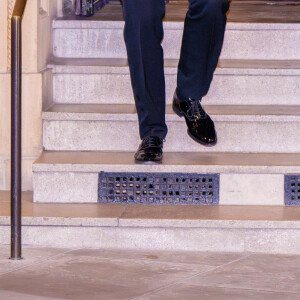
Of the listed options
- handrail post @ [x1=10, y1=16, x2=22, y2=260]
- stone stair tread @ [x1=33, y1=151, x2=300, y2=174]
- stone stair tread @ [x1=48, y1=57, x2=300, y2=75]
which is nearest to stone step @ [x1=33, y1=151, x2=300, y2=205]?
stone stair tread @ [x1=33, y1=151, x2=300, y2=174]

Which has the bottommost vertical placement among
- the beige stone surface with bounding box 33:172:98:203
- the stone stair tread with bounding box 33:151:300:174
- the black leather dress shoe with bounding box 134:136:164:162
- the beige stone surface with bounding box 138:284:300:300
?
the beige stone surface with bounding box 138:284:300:300

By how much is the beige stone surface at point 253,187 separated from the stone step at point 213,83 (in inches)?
28.6

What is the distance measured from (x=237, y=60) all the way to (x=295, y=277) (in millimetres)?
1770

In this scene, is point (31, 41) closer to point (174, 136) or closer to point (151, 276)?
point (174, 136)

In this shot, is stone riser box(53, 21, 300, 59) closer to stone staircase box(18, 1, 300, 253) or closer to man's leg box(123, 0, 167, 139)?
stone staircase box(18, 1, 300, 253)

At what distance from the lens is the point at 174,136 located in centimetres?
427

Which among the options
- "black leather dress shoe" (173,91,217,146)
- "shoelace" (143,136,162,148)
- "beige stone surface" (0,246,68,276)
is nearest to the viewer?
"beige stone surface" (0,246,68,276)

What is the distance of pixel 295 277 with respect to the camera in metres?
3.31

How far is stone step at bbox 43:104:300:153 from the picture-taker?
4.23 m

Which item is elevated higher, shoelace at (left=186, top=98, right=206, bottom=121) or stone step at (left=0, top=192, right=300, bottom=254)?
shoelace at (left=186, top=98, right=206, bottom=121)

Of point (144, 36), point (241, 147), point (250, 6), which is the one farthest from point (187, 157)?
point (250, 6)

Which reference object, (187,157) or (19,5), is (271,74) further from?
(19,5)

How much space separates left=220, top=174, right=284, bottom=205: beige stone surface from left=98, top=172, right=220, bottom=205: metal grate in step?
0.16 ft

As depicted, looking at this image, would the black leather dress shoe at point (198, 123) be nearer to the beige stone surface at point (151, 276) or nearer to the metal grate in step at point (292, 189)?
the metal grate in step at point (292, 189)
